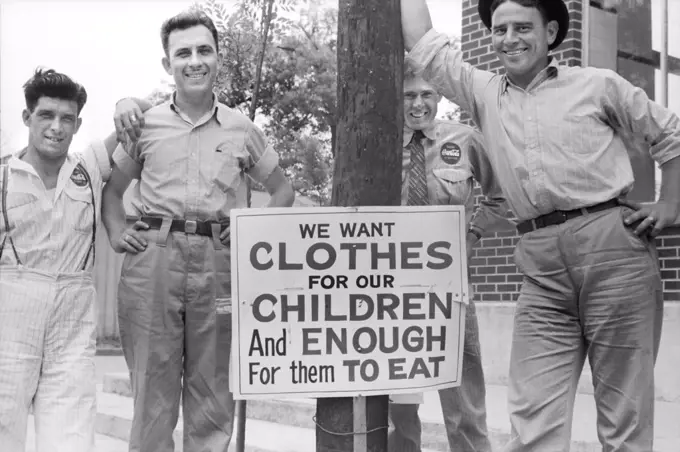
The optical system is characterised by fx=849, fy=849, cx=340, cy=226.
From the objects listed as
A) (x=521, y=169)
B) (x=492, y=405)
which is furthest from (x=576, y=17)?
(x=521, y=169)

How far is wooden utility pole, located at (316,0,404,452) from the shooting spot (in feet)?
10.7

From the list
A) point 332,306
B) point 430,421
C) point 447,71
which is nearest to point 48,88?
point 332,306

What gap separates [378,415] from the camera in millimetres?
3303

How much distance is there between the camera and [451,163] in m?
4.41

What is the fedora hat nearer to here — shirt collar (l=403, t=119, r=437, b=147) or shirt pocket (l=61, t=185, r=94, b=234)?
shirt collar (l=403, t=119, r=437, b=147)

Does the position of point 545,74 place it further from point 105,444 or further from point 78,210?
point 105,444

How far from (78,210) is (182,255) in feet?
1.63

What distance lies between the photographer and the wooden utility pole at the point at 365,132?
3.27m

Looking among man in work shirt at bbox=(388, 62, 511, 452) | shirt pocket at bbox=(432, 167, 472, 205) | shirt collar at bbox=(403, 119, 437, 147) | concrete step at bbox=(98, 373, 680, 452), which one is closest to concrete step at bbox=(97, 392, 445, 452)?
concrete step at bbox=(98, 373, 680, 452)

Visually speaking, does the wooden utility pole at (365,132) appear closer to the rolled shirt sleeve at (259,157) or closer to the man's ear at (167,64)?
the rolled shirt sleeve at (259,157)

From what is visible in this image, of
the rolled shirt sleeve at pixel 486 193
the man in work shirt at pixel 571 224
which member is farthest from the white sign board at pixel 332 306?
the rolled shirt sleeve at pixel 486 193

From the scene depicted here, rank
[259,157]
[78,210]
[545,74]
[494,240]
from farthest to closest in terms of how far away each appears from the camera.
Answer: [494,240]
[259,157]
[78,210]
[545,74]

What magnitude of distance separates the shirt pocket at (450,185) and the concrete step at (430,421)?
1.64 meters

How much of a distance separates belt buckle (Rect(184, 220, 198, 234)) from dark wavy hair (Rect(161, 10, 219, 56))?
84 centimetres
